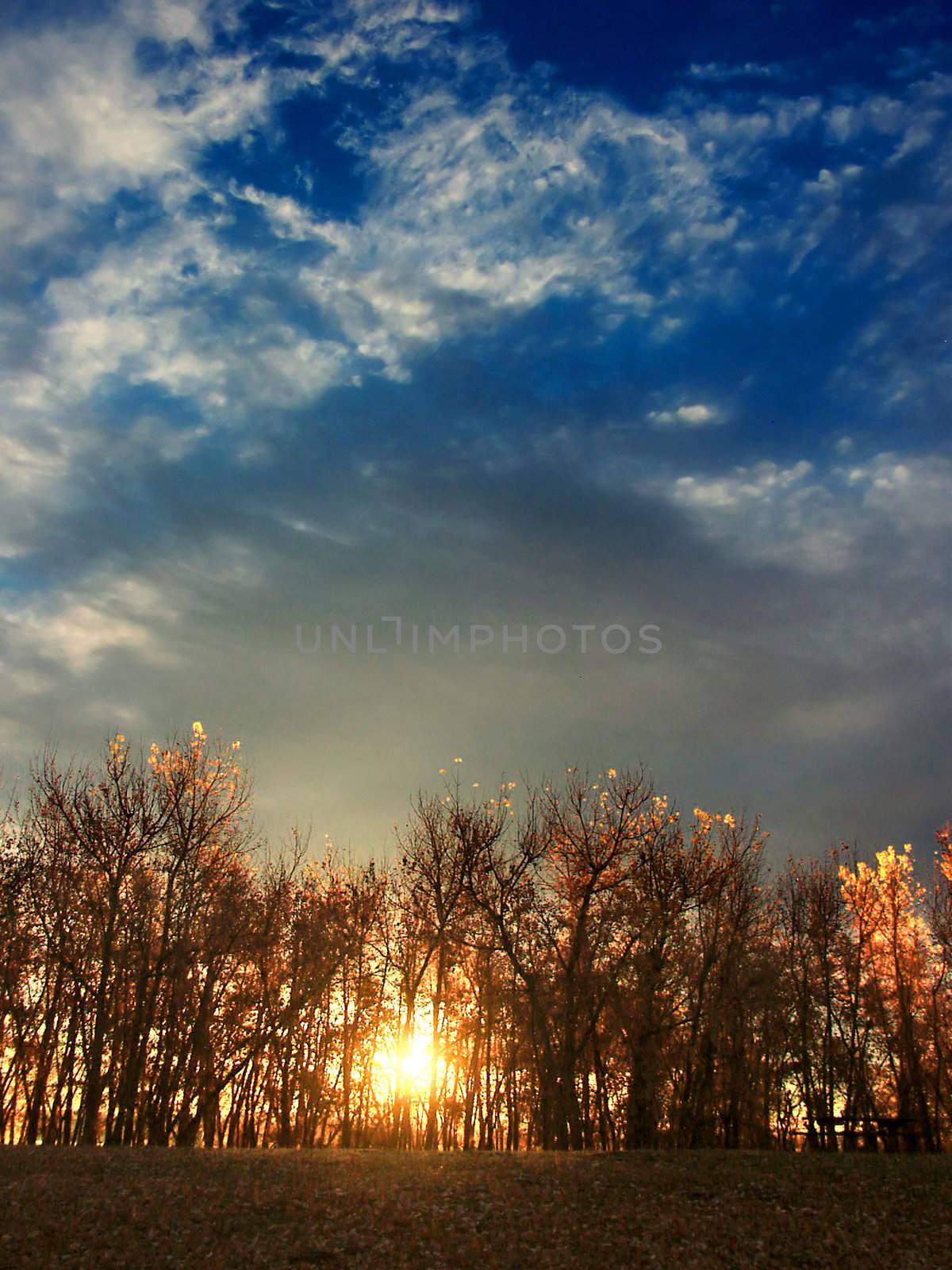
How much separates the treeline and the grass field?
43.2ft

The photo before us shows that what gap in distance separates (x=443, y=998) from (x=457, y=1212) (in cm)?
2556

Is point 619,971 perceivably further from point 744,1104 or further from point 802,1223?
point 802,1223

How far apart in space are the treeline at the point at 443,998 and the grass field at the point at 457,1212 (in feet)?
43.2

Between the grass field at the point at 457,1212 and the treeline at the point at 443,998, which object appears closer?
the grass field at the point at 457,1212

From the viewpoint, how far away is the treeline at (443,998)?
39.8 metres

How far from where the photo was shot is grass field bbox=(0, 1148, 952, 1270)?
17.8 m

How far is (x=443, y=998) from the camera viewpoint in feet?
149

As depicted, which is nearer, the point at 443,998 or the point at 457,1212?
the point at 457,1212

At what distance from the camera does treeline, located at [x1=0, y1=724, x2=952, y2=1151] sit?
39.8 meters

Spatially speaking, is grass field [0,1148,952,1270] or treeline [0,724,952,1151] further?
treeline [0,724,952,1151]

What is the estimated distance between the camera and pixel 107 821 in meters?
41.0

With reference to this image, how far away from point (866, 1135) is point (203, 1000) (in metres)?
32.1

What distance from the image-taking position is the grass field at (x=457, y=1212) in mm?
17781

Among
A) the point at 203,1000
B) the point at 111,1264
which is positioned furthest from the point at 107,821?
the point at 111,1264
